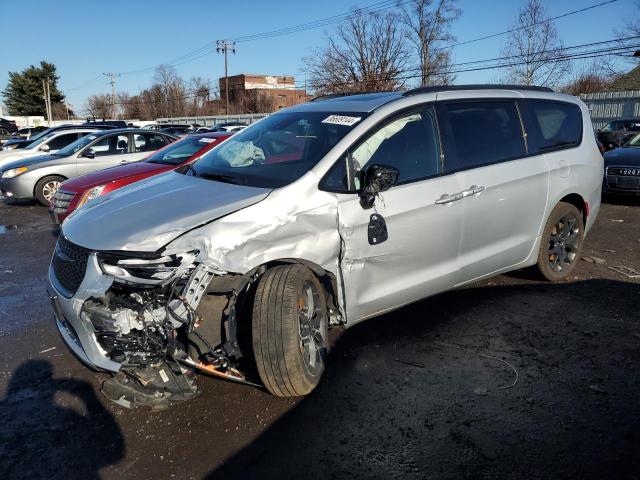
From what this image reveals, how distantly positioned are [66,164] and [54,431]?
940cm

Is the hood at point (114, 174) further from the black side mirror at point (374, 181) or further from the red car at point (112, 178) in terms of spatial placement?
the black side mirror at point (374, 181)

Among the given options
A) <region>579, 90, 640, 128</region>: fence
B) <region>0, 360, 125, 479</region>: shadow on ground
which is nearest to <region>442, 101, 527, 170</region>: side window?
<region>0, 360, 125, 479</region>: shadow on ground

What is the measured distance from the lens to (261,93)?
6912 cm

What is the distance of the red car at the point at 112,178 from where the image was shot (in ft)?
22.6

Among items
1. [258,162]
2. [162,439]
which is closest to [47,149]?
[258,162]

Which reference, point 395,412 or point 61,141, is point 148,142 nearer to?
point 61,141

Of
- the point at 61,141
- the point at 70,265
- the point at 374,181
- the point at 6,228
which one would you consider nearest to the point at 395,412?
the point at 374,181

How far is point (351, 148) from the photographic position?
11.0 ft

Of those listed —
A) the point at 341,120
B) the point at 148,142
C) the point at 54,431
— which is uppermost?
the point at 341,120

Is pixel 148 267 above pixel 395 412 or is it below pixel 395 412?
above

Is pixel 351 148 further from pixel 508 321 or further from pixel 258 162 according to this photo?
pixel 508 321

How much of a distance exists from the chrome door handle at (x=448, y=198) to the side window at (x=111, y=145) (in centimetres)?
937

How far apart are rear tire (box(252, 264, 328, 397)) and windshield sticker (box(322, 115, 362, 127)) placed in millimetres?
1140

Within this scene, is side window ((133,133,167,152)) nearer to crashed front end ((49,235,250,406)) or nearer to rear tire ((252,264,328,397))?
crashed front end ((49,235,250,406))
